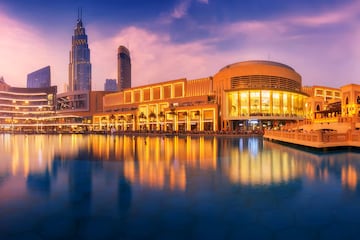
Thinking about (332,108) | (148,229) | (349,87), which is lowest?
(148,229)

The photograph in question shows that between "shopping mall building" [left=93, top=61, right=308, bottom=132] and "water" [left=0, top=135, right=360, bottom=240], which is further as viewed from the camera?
"shopping mall building" [left=93, top=61, right=308, bottom=132]

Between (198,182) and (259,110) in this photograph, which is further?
(259,110)

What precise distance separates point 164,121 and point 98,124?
5123cm

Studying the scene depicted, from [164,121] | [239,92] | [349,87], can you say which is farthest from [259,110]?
[164,121]

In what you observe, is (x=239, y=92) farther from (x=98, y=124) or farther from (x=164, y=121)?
(x=98, y=124)

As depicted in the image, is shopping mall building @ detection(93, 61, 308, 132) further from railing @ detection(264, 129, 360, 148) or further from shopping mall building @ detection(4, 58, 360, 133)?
railing @ detection(264, 129, 360, 148)

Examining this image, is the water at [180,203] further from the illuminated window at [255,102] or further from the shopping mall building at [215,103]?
the illuminated window at [255,102]

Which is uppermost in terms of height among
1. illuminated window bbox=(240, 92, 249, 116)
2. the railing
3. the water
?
illuminated window bbox=(240, 92, 249, 116)

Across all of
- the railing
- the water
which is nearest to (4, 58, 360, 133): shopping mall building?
the railing

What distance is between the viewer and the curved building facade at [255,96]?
83750 mm

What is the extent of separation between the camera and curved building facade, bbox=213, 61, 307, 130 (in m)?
83.8

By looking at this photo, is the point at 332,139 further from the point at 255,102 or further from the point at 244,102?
the point at 244,102

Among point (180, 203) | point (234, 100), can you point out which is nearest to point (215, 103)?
point (234, 100)

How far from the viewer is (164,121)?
105 metres
